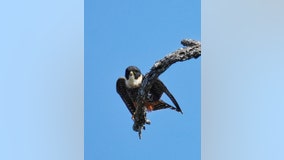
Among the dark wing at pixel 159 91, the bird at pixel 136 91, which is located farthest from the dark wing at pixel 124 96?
the dark wing at pixel 159 91

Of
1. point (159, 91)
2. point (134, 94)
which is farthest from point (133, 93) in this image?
point (159, 91)

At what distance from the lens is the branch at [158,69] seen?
204cm

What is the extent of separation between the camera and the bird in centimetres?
209

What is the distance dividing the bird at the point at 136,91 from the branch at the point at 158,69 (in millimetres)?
17

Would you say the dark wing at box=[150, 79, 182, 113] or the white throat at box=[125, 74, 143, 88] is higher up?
the white throat at box=[125, 74, 143, 88]

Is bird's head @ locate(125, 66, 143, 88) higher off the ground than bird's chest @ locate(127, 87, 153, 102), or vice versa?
bird's head @ locate(125, 66, 143, 88)

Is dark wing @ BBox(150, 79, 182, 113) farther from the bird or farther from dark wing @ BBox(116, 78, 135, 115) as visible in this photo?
dark wing @ BBox(116, 78, 135, 115)

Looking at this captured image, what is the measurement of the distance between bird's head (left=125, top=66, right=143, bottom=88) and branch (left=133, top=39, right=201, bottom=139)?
0.02m

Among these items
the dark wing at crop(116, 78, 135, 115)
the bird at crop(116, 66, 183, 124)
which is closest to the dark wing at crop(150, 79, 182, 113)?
the bird at crop(116, 66, 183, 124)

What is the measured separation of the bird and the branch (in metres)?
0.02

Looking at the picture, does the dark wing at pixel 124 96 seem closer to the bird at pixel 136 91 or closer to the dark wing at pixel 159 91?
the bird at pixel 136 91
